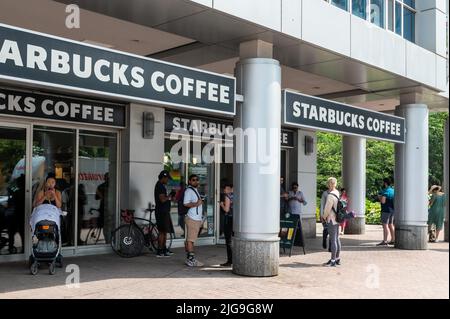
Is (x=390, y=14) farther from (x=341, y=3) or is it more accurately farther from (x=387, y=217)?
(x=387, y=217)

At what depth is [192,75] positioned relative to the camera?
762cm

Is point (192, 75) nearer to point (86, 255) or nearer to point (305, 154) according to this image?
point (86, 255)

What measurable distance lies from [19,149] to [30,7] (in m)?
2.82

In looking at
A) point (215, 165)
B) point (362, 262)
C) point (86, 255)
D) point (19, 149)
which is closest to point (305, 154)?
point (215, 165)

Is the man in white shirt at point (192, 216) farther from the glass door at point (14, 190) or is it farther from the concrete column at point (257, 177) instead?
the glass door at point (14, 190)

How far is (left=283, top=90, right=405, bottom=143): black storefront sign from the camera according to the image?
887cm

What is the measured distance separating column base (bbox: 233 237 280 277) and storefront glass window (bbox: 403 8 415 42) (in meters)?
6.77

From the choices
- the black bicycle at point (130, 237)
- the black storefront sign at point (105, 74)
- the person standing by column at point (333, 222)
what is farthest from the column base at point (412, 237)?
the black storefront sign at point (105, 74)

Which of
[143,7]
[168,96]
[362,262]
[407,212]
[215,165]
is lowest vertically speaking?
[362,262]

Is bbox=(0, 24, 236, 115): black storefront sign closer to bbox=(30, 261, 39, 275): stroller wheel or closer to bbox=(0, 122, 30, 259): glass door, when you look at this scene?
bbox=(30, 261, 39, 275): stroller wheel

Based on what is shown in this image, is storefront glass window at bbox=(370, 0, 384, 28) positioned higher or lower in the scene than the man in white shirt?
higher

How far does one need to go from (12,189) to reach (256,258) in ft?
15.3

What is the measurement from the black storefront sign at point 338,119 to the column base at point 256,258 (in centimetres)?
208

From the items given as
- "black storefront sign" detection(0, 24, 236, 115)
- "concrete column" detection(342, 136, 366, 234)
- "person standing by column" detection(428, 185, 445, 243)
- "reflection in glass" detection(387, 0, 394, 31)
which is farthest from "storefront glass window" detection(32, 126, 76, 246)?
"concrete column" detection(342, 136, 366, 234)
